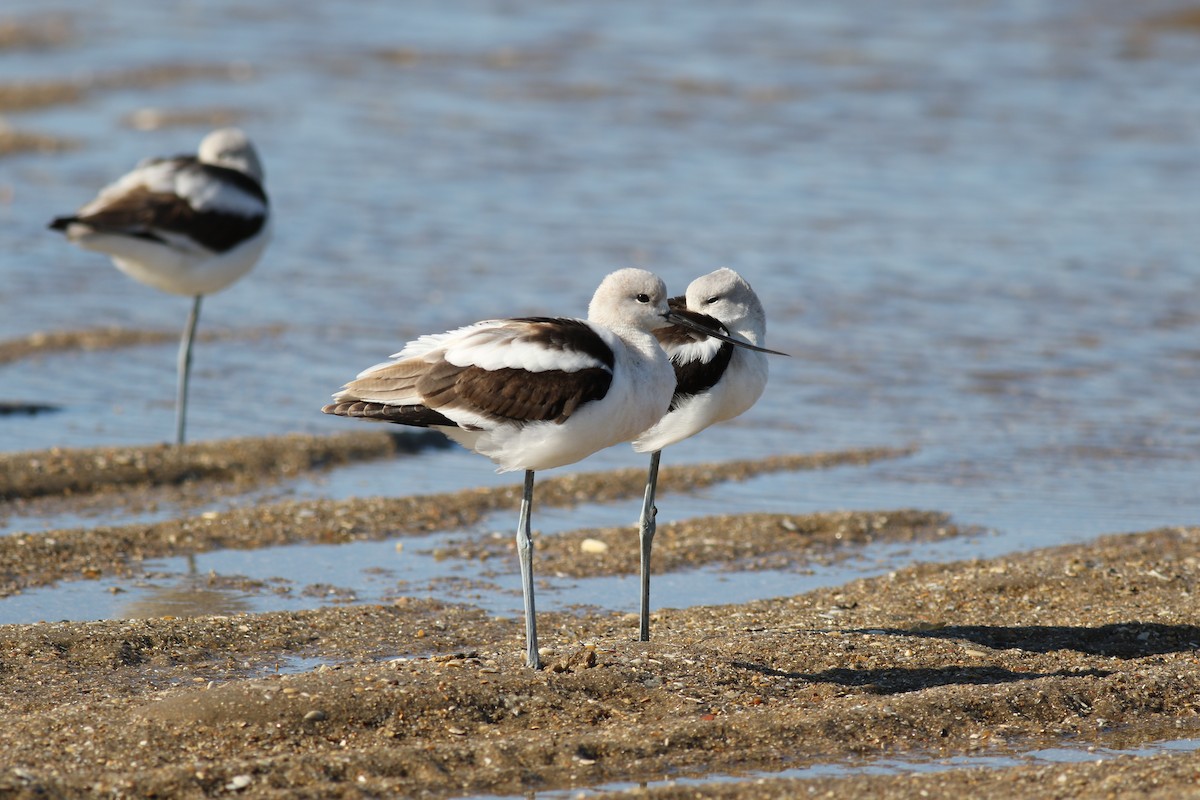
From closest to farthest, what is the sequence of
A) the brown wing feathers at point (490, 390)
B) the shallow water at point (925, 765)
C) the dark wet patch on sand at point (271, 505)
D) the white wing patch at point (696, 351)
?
the shallow water at point (925, 765) → the brown wing feathers at point (490, 390) → the white wing patch at point (696, 351) → the dark wet patch on sand at point (271, 505)

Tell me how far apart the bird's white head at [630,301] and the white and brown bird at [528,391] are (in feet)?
0.33

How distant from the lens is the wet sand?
457cm

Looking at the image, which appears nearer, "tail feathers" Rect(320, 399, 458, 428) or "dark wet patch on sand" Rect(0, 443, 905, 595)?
"tail feathers" Rect(320, 399, 458, 428)

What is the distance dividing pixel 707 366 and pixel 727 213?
8.12m

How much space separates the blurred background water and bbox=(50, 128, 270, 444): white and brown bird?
758mm

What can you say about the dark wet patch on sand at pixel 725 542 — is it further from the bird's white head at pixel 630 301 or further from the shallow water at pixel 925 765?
the shallow water at pixel 925 765

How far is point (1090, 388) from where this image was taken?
10070mm

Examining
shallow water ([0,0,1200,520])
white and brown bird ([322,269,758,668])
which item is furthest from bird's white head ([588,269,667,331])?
shallow water ([0,0,1200,520])

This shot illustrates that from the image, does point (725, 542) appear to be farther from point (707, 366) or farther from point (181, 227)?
point (181, 227)

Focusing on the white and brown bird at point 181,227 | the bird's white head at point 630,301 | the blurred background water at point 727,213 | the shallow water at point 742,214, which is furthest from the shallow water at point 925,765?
the white and brown bird at point 181,227

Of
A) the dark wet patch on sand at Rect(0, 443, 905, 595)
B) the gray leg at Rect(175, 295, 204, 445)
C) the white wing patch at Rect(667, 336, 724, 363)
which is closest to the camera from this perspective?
the white wing patch at Rect(667, 336, 724, 363)

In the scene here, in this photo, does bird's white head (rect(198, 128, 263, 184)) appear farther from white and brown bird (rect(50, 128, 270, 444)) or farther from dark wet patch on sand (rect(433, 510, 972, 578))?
dark wet patch on sand (rect(433, 510, 972, 578))

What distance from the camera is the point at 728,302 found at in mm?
6211

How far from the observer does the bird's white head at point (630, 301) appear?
5.62 meters
